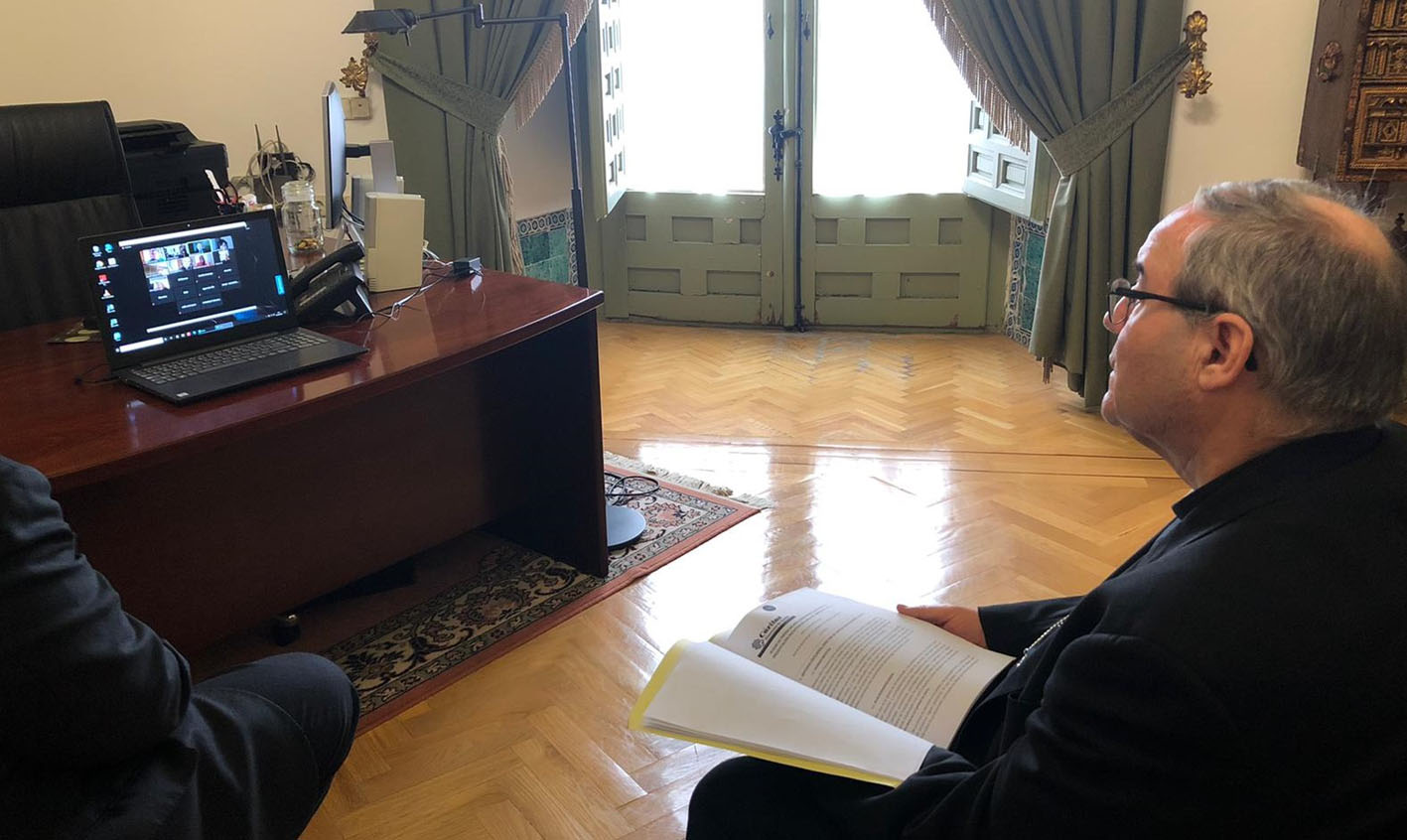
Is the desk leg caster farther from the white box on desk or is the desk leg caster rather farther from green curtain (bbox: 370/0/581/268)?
green curtain (bbox: 370/0/581/268)

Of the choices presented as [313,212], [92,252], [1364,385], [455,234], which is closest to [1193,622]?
[1364,385]

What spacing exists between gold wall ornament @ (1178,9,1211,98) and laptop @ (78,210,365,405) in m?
2.72

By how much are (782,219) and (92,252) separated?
3312 millimetres

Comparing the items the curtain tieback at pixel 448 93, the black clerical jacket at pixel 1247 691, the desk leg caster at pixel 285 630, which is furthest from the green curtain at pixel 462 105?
the black clerical jacket at pixel 1247 691

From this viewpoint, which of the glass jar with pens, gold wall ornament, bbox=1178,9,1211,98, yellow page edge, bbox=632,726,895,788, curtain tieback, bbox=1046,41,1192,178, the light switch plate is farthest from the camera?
the light switch plate

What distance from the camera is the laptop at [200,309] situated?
6.17ft

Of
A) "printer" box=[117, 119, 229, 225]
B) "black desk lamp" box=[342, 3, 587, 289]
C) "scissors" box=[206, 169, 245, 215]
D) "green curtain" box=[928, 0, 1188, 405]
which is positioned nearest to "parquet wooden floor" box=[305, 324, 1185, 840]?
"green curtain" box=[928, 0, 1188, 405]

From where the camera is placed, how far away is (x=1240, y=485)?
39.1 inches

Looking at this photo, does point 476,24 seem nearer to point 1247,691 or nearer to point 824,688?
point 824,688

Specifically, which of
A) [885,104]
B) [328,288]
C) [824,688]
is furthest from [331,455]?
[885,104]

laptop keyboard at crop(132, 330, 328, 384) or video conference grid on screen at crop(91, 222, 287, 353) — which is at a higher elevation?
video conference grid on screen at crop(91, 222, 287, 353)

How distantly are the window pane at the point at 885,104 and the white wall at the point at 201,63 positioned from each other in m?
1.89

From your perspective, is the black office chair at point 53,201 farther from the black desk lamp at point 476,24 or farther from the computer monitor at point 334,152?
the black desk lamp at point 476,24

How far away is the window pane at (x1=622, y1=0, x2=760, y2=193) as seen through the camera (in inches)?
180
